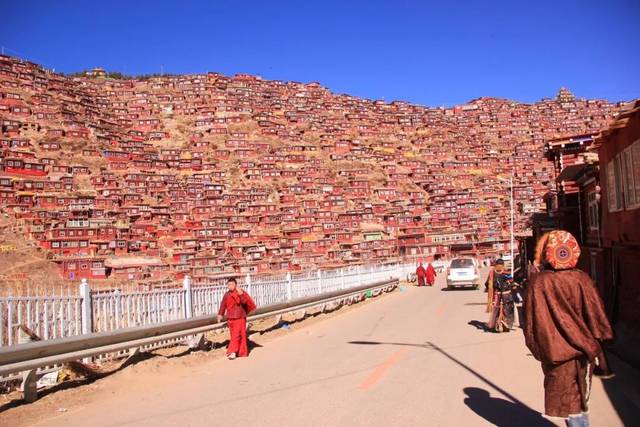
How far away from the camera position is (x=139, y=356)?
→ 33.6 ft

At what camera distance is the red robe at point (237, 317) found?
1148 centimetres

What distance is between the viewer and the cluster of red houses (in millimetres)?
73750

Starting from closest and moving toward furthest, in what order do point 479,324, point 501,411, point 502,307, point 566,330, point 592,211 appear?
1. point 566,330
2. point 501,411
3. point 502,307
4. point 479,324
5. point 592,211

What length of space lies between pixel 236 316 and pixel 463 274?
2177 cm

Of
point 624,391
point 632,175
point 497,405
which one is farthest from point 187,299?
point 632,175

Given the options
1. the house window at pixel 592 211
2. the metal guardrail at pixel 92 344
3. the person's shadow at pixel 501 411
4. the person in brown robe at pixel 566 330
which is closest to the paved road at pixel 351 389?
the person's shadow at pixel 501 411

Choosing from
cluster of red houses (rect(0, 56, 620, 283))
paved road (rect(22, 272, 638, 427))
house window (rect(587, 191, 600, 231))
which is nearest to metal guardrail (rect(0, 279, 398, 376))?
paved road (rect(22, 272, 638, 427))

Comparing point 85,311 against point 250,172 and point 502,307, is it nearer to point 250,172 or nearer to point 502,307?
point 502,307

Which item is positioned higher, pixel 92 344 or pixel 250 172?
pixel 250 172

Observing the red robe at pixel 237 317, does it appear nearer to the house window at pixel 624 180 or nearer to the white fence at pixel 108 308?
the white fence at pixel 108 308

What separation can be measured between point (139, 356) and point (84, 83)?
5938 inches

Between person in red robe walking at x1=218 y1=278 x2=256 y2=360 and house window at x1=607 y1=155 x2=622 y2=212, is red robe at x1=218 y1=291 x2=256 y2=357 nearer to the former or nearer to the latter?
person in red robe walking at x1=218 y1=278 x2=256 y2=360

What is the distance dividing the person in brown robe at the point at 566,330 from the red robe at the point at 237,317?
7742mm

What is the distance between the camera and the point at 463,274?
31.1m
